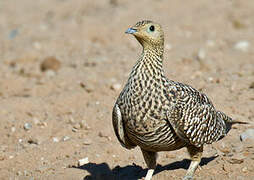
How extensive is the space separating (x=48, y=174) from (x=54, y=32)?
7816 mm

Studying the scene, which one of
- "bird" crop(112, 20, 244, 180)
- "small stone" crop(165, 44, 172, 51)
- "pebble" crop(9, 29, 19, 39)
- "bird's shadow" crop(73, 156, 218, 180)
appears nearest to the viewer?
"bird" crop(112, 20, 244, 180)

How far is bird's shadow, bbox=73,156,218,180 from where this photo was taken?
23.0 ft

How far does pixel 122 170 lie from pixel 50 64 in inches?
193

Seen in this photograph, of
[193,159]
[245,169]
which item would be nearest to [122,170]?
[193,159]

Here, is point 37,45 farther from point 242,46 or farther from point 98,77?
point 242,46

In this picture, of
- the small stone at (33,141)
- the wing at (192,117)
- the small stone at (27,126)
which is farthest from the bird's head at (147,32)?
the small stone at (27,126)

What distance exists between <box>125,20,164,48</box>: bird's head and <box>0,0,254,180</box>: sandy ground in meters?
1.75

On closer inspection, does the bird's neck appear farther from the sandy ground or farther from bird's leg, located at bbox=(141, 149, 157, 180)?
the sandy ground

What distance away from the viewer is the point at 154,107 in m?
5.83

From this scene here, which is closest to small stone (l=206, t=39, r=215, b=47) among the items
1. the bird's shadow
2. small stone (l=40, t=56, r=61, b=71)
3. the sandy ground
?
the sandy ground

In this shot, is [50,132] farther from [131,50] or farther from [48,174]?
[131,50]

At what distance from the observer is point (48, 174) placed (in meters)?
7.03

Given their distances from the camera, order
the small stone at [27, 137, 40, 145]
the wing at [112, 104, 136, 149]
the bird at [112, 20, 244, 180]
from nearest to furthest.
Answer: the bird at [112, 20, 244, 180] → the wing at [112, 104, 136, 149] → the small stone at [27, 137, 40, 145]

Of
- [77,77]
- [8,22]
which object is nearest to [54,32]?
[8,22]
